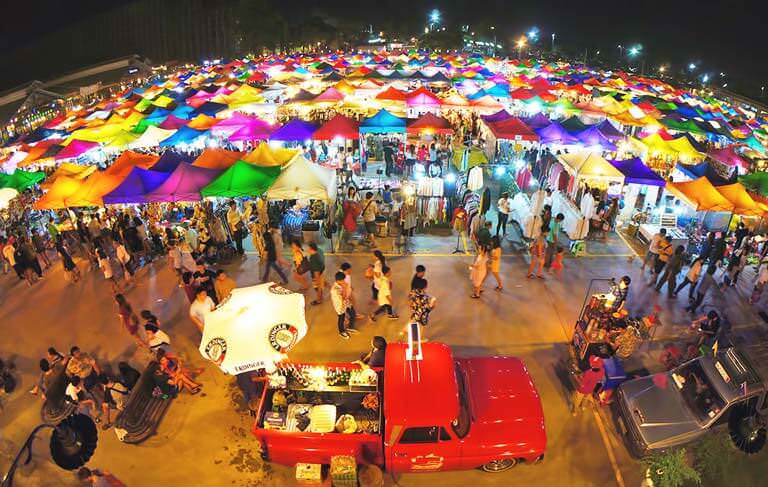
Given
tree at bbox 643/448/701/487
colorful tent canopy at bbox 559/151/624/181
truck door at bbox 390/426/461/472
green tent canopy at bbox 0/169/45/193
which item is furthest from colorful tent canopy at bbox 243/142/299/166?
tree at bbox 643/448/701/487

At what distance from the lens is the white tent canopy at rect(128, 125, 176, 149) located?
16.7 meters

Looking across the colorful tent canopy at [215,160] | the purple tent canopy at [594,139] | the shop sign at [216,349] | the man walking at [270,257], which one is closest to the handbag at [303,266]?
the man walking at [270,257]

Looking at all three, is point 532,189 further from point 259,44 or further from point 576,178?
point 259,44

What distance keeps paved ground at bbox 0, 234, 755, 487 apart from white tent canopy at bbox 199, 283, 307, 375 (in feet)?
5.73

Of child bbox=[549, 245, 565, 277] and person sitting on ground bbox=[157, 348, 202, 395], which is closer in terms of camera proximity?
person sitting on ground bbox=[157, 348, 202, 395]

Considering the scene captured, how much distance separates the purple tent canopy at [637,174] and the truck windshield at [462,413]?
31.2 feet

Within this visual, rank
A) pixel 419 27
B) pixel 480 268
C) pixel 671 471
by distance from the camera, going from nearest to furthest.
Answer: pixel 671 471 → pixel 480 268 → pixel 419 27

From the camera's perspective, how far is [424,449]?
18.7 ft

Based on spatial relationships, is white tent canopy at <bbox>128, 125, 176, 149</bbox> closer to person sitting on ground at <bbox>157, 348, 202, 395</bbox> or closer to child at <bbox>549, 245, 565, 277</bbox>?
person sitting on ground at <bbox>157, 348, 202, 395</bbox>

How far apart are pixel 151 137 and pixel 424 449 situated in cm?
1636

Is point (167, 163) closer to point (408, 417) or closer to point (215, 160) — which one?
point (215, 160)

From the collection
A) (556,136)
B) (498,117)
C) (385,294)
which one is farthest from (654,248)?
(498,117)

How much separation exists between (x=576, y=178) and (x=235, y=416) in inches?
453

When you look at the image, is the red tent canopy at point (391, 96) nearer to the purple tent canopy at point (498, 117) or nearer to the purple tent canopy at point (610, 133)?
the purple tent canopy at point (498, 117)
